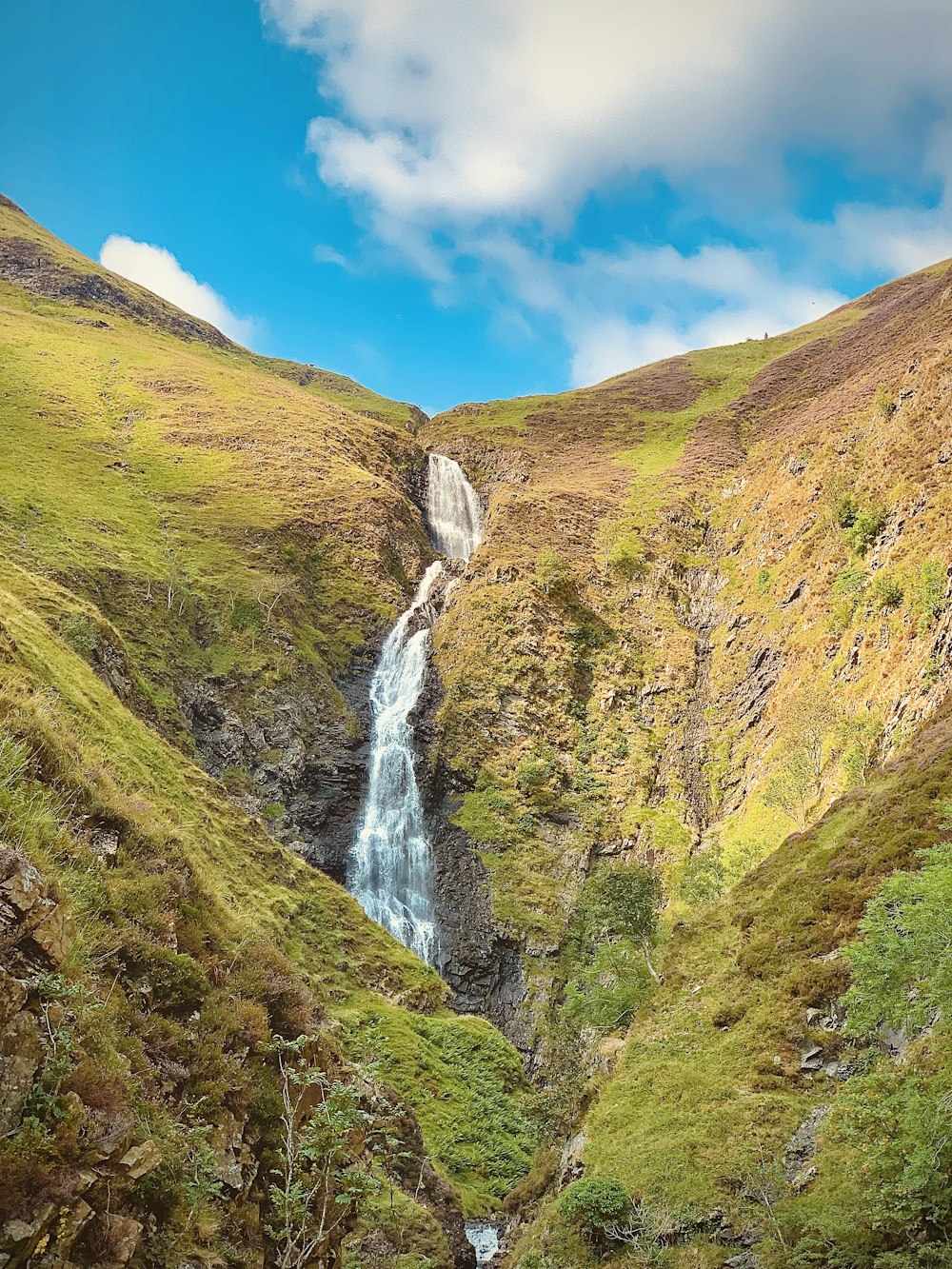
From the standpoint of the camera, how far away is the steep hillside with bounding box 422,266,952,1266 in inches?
594

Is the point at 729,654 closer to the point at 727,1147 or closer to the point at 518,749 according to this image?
the point at 518,749

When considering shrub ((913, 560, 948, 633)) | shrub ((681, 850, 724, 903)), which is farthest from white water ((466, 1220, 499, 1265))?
shrub ((913, 560, 948, 633))

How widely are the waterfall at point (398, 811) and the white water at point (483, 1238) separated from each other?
1897 cm

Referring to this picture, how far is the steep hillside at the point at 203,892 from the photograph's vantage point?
7.16 m

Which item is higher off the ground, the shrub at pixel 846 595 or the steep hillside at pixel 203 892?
the shrub at pixel 846 595

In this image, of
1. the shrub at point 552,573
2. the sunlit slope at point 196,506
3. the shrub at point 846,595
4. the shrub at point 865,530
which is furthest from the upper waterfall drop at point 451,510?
the shrub at point 846,595

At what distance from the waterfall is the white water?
62.2 ft

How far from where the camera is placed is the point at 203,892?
1248 cm

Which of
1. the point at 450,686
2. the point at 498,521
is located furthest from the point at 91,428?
the point at 450,686

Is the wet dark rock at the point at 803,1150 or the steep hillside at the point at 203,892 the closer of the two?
the steep hillside at the point at 203,892

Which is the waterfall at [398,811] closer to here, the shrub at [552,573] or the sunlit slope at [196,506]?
the sunlit slope at [196,506]

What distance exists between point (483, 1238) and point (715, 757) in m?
33.8

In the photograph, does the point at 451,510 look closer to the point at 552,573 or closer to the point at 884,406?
the point at 552,573

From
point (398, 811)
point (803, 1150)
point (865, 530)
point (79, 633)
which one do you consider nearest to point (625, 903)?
point (803, 1150)
